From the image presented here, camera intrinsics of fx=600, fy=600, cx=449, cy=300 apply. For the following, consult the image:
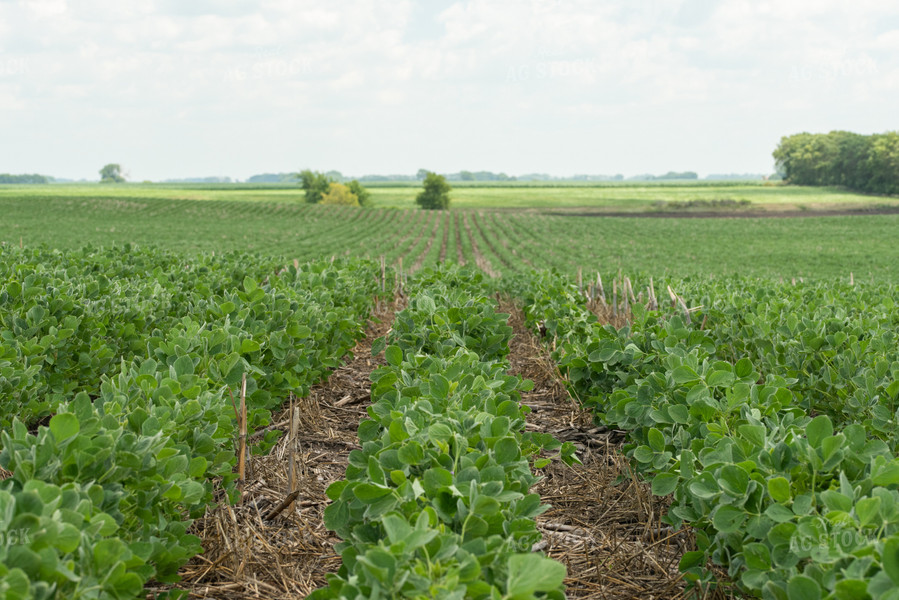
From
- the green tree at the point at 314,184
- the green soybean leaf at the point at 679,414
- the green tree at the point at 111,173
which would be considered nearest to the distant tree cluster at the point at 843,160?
the green tree at the point at 314,184

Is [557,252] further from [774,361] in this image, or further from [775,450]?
[775,450]

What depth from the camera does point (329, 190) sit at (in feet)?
306

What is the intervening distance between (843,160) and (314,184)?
8079 cm

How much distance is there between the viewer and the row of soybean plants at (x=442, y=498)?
168cm

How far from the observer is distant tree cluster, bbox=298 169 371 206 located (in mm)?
89875

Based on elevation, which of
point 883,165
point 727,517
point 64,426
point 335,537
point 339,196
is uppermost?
point 883,165

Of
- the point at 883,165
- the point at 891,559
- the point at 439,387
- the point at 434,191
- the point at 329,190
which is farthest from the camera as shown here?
the point at 329,190

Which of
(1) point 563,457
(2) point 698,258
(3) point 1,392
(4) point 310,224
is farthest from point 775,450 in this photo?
(4) point 310,224

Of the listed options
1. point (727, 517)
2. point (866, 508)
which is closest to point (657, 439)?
point (727, 517)

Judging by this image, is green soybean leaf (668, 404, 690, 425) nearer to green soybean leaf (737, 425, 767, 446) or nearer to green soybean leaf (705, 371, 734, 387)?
green soybean leaf (705, 371, 734, 387)

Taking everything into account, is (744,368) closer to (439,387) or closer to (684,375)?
(684,375)

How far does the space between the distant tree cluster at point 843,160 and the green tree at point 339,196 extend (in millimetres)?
72681

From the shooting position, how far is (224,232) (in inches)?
1644

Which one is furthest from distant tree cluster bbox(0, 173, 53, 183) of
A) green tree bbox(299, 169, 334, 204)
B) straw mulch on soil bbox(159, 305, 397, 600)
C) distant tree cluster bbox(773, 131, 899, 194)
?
straw mulch on soil bbox(159, 305, 397, 600)
